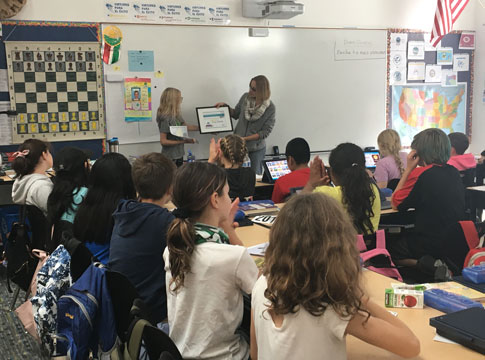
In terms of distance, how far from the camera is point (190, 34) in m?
6.45

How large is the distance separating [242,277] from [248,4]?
5.29m

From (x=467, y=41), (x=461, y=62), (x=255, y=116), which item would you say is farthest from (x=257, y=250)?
(x=467, y=41)

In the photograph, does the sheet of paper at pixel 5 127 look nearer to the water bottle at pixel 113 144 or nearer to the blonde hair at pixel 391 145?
the water bottle at pixel 113 144

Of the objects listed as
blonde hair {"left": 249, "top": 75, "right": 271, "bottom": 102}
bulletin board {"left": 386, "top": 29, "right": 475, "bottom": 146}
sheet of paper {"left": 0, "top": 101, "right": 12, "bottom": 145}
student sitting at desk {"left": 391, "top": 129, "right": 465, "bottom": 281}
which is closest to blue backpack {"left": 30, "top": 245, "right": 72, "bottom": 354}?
student sitting at desk {"left": 391, "top": 129, "right": 465, "bottom": 281}

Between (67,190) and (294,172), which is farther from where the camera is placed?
(294,172)

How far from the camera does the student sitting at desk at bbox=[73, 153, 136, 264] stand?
9.30 ft

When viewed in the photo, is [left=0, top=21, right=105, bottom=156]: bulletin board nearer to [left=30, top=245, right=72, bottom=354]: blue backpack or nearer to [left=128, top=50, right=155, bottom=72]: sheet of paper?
[left=128, top=50, right=155, bottom=72]: sheet of paper

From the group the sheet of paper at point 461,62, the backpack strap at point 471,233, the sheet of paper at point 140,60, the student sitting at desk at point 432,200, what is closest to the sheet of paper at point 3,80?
the sheet of paper at point 140,60

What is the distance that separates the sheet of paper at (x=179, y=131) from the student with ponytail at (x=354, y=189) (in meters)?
3.13

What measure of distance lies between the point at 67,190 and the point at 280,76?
423cm

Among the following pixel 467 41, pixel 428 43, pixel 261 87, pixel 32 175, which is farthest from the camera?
pixel 467 41

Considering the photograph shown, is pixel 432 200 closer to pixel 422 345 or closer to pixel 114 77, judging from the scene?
pixel 422 345

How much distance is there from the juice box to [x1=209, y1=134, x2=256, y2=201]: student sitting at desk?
211 centimetres

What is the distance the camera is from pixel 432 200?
12.1ft
